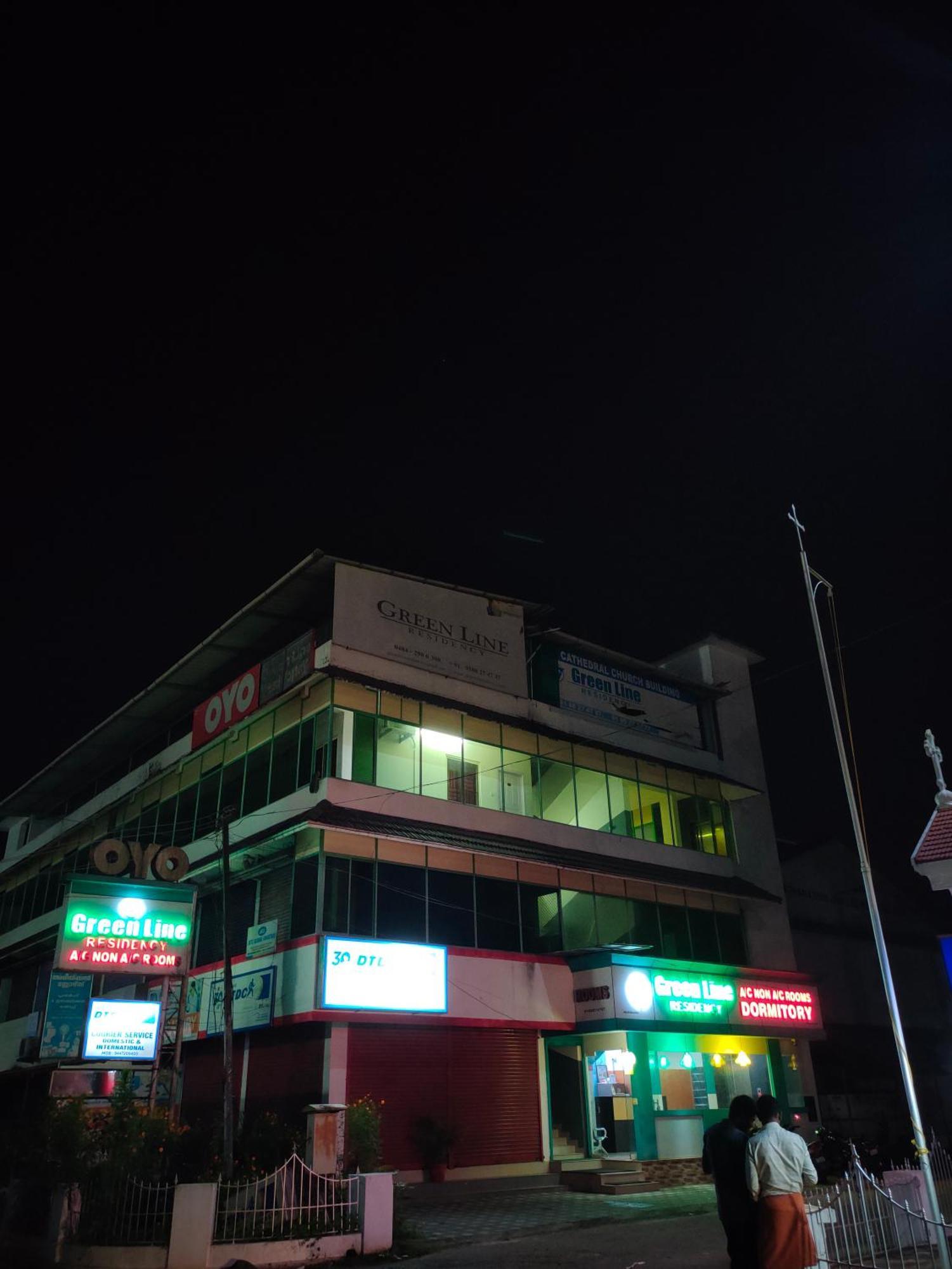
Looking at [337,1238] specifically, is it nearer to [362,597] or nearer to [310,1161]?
[310,1161]

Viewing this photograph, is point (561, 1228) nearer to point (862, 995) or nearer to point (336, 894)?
point (336, 894)

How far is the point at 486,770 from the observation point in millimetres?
28891

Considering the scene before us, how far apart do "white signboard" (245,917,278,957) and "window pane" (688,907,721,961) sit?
1458 cm

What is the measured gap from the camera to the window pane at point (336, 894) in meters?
23.5

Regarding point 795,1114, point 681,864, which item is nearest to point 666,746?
point 681,864

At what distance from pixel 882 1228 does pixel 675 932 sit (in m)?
21.1

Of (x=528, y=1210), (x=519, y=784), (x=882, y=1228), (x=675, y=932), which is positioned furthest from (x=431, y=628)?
(x=882, y=1228)

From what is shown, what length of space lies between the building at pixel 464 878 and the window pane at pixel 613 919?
11 centimetres

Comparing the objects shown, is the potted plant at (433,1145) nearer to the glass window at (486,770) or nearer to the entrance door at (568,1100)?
the entrance door at (568,1100)

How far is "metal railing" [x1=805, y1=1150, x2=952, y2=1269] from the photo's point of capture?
405 inches

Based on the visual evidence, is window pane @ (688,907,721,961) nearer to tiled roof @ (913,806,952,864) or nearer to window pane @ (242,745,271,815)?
window pane @ (242,745,271,815)

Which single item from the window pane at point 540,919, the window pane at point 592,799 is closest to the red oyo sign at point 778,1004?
the window pane at point 540,919

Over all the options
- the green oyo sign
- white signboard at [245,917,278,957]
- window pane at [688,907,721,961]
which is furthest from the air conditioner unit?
window pane at [688,907,721,961]

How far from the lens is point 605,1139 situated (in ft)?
84.2
